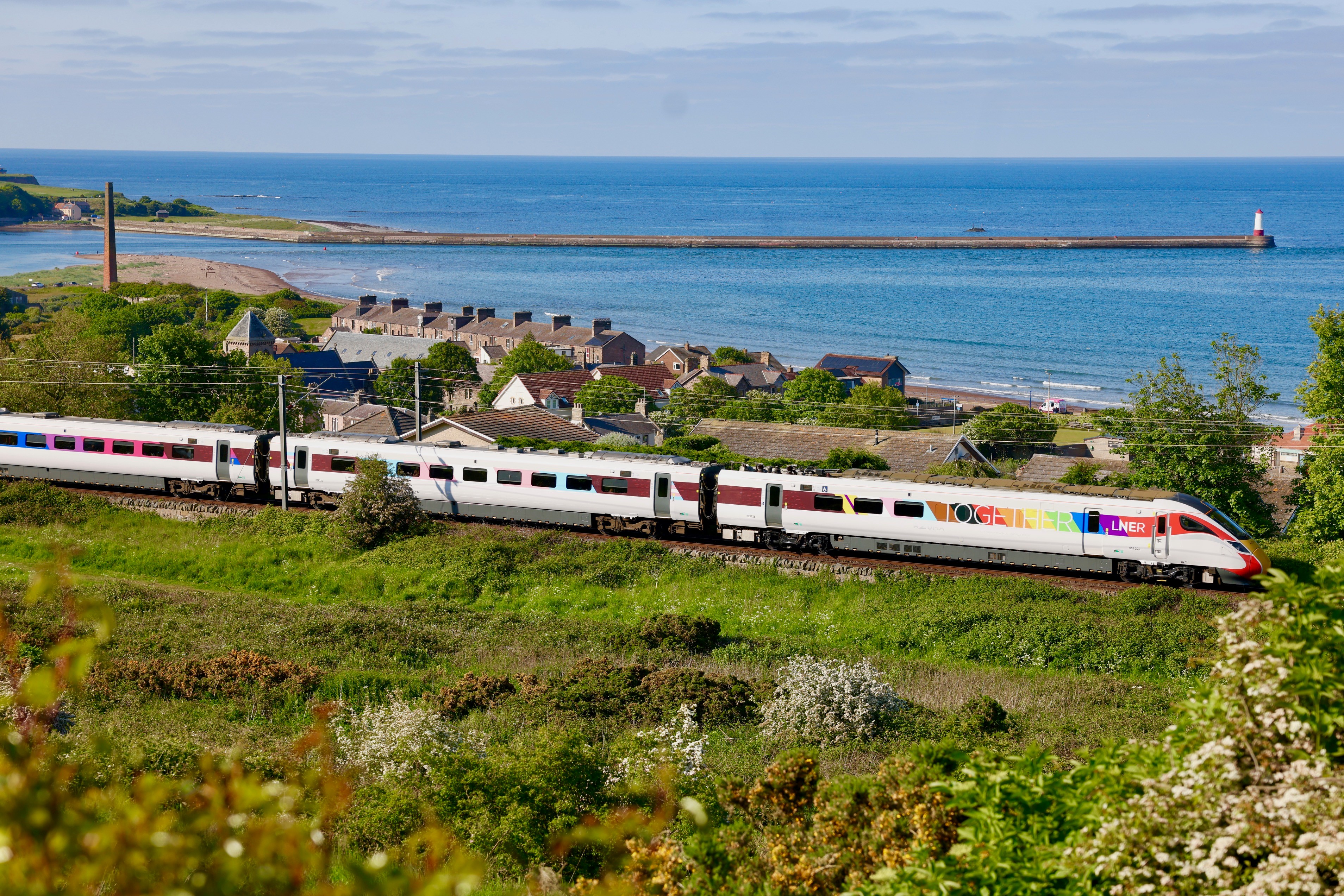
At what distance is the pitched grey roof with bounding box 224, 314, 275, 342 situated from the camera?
74.6 m

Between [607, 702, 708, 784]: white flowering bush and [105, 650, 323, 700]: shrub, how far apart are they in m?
6.97

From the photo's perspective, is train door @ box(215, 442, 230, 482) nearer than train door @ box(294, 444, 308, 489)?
No

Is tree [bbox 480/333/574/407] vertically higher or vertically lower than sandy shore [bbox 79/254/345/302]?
lower

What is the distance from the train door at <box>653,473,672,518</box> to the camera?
28.8 meters

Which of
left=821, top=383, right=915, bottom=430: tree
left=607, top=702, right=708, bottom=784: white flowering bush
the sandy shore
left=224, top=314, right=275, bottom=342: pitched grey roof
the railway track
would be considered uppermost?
the sandy shore

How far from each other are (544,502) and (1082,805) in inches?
939

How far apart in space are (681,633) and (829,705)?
5.70 meters

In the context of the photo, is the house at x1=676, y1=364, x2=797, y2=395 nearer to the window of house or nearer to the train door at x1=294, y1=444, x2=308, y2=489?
the train door at x1=294, y1=444, x2=308, y2=489

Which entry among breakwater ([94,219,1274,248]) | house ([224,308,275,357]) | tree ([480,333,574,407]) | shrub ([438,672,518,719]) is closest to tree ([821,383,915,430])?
tree ([480,333,574,407])

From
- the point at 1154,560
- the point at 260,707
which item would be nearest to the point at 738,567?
the point at 1154,560

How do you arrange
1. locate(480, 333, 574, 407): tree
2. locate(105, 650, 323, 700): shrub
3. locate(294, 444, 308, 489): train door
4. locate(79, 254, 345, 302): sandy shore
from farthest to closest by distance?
1. locate(79, 254, 345, 302): sandy shore
2. locate(480, 333, 574, 407): tree
3. locate(294, 444, 308, 489): train door
4. locate(105, 650, 323, 700): shrub

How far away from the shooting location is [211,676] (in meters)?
19.5

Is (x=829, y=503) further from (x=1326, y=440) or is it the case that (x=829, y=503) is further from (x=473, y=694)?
(x=1326, y=440)

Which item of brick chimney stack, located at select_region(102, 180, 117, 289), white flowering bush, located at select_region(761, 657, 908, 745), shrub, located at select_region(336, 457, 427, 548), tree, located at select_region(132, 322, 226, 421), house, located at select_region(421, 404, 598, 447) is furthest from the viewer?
brick chimney stack, located at select_region(102, 180, 117, 289)
